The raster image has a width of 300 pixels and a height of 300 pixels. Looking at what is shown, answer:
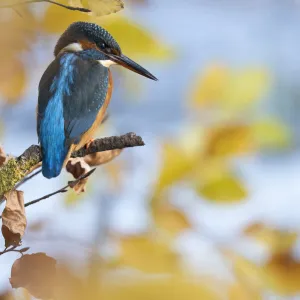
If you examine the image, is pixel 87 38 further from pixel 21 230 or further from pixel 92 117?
pixel 21 230

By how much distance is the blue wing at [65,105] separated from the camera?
57cm

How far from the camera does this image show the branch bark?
0.48m

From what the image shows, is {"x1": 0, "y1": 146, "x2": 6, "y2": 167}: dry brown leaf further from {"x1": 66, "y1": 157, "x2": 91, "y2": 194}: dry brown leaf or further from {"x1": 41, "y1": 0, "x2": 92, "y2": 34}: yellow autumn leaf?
{"x1": 41, "y1": 0, "x2": 92, "y2": 34}: yellow autumn leaf

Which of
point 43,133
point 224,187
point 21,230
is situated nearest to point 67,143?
point 43,133

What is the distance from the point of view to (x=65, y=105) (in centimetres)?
60

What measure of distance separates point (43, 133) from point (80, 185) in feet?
0.19

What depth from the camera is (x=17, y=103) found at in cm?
75

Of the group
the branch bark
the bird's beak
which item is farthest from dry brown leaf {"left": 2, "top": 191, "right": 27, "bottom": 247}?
the bird's beak

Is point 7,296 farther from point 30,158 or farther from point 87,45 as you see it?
point 87,45

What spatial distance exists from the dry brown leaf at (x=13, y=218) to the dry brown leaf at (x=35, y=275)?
0.06 feet

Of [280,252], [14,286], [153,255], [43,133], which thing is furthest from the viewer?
[280,252]

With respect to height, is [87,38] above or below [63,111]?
above

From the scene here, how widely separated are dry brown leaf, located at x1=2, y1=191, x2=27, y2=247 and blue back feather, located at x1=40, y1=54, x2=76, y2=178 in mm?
48

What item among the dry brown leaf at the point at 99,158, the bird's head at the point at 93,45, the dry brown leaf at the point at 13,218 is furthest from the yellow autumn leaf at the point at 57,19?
the dry brown leaf at the point at 13,218
